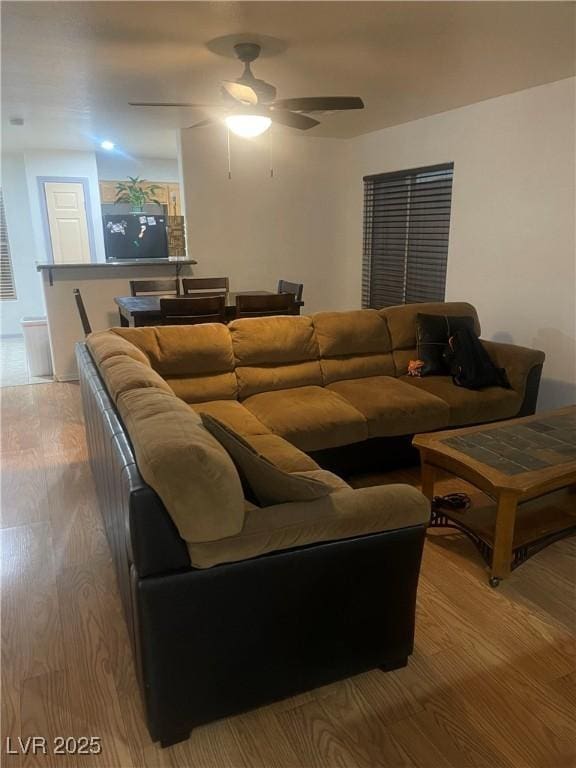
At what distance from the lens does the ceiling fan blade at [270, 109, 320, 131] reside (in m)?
3.25

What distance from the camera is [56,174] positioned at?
6.95 m

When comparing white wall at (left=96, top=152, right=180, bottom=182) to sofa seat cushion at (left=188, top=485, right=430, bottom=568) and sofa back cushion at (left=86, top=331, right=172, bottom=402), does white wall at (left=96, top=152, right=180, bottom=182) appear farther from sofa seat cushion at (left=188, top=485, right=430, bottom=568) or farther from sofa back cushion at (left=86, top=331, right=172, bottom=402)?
sofa seat cushion at (left=188, top=485, right=430, bottom=568)

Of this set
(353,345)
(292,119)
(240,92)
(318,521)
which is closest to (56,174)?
(292,119)

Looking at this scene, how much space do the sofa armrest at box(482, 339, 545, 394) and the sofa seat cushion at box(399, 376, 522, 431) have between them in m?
0.07

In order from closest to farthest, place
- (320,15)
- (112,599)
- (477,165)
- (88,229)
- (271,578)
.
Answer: (271,578)
(112,599)
(320,15)
(477,165)
(88,229)

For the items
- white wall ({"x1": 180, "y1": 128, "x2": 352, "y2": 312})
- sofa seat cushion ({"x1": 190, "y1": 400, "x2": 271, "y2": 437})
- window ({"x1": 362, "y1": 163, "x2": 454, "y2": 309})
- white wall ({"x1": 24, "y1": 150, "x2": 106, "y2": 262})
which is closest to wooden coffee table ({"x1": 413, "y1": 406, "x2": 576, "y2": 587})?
sofa seat cushion ({"x1": 190, "y1": 400, "x2": 271, "y2": 437})

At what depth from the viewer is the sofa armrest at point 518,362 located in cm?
331

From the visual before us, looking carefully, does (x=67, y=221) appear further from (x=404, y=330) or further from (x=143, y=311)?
(x=404, y=330)

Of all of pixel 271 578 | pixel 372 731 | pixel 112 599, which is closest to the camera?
pixel 271 578

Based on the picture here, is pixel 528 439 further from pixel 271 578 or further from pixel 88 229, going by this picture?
pixel 88 229

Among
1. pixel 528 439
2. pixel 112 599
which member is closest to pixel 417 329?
pixel 528 439

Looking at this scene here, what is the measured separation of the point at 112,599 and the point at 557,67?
151 inches

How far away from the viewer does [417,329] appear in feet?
12.1

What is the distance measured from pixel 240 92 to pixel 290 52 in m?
0.46
